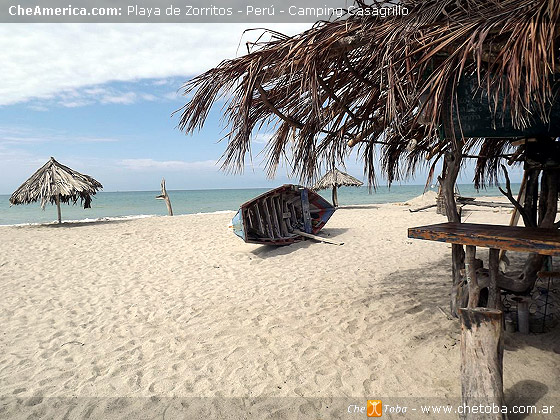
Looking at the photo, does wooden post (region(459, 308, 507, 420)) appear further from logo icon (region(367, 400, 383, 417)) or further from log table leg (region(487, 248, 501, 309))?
logo icon (region(367, 400, 383, 417))

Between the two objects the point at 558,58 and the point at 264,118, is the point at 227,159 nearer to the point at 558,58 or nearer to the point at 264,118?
the point at 264,118

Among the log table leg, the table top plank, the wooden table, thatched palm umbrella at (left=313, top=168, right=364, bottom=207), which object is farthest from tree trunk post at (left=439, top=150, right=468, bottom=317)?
thatched palm umbrella at (left=313, top=168, right=364, bottom=207)

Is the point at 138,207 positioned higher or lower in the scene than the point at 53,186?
lower

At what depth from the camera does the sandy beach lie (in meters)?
2.64

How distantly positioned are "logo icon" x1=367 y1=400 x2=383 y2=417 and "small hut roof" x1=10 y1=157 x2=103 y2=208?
1235 centimetres

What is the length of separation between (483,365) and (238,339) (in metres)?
2.17

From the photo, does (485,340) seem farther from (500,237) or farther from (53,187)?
(53,187)

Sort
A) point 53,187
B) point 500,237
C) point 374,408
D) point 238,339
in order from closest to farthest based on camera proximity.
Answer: point 500,237, point 374,408, point 238,339, point 53,187

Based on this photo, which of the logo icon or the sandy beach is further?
the sandy beach

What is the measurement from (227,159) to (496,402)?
2541mm

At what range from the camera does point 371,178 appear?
419 cm

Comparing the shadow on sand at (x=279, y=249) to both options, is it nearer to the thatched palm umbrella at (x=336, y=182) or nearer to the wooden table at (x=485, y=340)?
the wooden table at (x=485, y=340)

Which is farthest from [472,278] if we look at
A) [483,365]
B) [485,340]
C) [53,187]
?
[53,187]

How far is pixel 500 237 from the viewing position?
2158 mm
